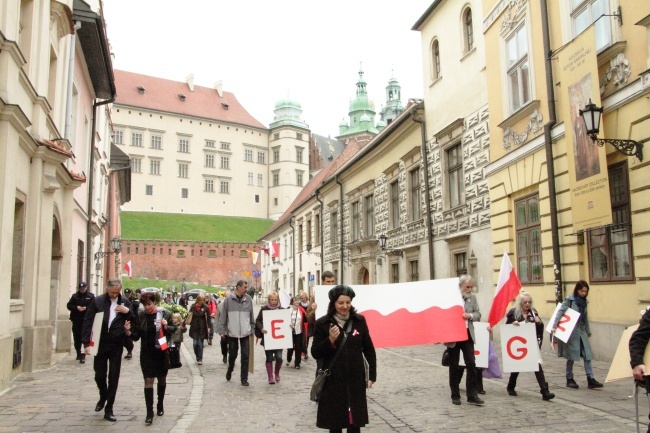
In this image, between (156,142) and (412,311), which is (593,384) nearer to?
(412,311)

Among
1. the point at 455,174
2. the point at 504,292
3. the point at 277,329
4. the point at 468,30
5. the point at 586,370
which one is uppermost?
the point at 468,30

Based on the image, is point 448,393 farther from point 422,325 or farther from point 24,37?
point 24,37

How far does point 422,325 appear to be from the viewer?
24.8 feet

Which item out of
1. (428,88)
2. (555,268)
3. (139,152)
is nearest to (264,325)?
(555,268)

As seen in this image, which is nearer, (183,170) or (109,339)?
(109,339)

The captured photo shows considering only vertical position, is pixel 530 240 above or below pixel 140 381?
above

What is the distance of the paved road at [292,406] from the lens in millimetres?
6922

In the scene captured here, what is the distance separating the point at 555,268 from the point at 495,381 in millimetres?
3752

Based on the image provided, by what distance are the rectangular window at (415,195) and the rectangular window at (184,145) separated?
74.4 metres

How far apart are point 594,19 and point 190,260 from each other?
2737 inches

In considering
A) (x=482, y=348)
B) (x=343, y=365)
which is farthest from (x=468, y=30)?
(x=343, y=365)

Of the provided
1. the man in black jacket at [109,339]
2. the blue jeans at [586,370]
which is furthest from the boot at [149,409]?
the blue jeans at [586,370]

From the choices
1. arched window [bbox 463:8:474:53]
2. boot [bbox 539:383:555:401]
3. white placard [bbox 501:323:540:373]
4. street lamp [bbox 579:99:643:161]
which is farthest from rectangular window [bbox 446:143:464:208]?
boot [bbox 539:383:555:401]

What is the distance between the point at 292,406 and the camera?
27.5 ft
